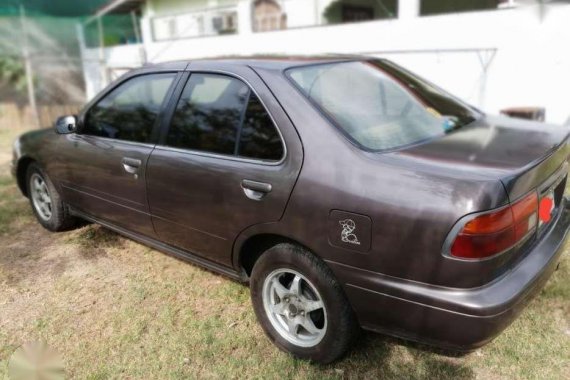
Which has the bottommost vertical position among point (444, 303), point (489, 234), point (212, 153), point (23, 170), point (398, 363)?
point (398, 363)

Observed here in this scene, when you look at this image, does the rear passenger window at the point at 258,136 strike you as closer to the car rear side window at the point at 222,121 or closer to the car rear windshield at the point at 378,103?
the car rear side window at the point at 222,121

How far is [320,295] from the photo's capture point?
2.33 m

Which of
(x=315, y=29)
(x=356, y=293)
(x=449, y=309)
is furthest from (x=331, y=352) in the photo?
(x=315, y=29)

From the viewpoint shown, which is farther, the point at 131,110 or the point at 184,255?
the point at 131,110

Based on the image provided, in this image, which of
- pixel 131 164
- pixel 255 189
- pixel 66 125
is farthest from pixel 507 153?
pixel 66 125

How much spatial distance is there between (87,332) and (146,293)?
493mm

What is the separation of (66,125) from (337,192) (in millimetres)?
2575

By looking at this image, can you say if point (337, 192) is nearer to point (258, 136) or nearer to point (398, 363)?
point (258, 136)

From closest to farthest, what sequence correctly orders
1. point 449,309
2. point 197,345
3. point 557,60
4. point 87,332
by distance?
1. point 449,309
2. point 197,345
3. point 87,332
4. point 557,60

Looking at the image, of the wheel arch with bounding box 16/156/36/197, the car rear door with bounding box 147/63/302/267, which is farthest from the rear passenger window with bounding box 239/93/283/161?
the wheel arch with bounding box 16/156/36/197

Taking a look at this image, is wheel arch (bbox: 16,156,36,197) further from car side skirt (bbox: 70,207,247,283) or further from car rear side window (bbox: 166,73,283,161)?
car rear side window (bbox: 166,73,283,161)

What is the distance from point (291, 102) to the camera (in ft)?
7.97

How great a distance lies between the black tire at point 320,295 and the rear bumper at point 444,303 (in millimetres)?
77

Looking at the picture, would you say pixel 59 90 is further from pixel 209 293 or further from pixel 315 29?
pixel 209 293
